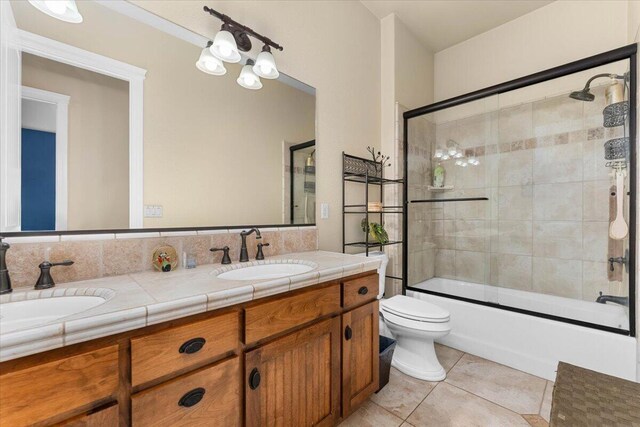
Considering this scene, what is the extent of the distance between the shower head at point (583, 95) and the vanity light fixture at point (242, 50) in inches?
88.7

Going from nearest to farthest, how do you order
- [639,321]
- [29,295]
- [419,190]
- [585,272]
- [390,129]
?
1. [29,295]
2. [639,321]
3. [585,272]
4. [390,129]
5. [419,190]

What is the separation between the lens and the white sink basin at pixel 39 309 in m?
0.79

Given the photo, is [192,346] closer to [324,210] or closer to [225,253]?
[225,253]

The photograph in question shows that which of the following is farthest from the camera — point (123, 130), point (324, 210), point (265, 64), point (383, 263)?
point (383, 263)

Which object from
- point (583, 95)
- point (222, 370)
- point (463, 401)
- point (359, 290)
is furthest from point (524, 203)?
point (222, 370)

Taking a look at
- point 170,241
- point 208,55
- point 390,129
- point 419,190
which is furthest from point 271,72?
point 419,190

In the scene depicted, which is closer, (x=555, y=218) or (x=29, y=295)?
(x=29, y=295)

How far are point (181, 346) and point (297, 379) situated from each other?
530mm

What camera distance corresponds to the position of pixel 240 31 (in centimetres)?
152

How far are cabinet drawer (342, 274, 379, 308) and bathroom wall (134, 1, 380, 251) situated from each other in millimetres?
592

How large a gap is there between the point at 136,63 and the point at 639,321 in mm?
2900

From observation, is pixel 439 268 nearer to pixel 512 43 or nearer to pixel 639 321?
pixel 639 321

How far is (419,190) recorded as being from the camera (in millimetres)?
2734

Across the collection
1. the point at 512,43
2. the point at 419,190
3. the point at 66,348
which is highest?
the point at 512,43
